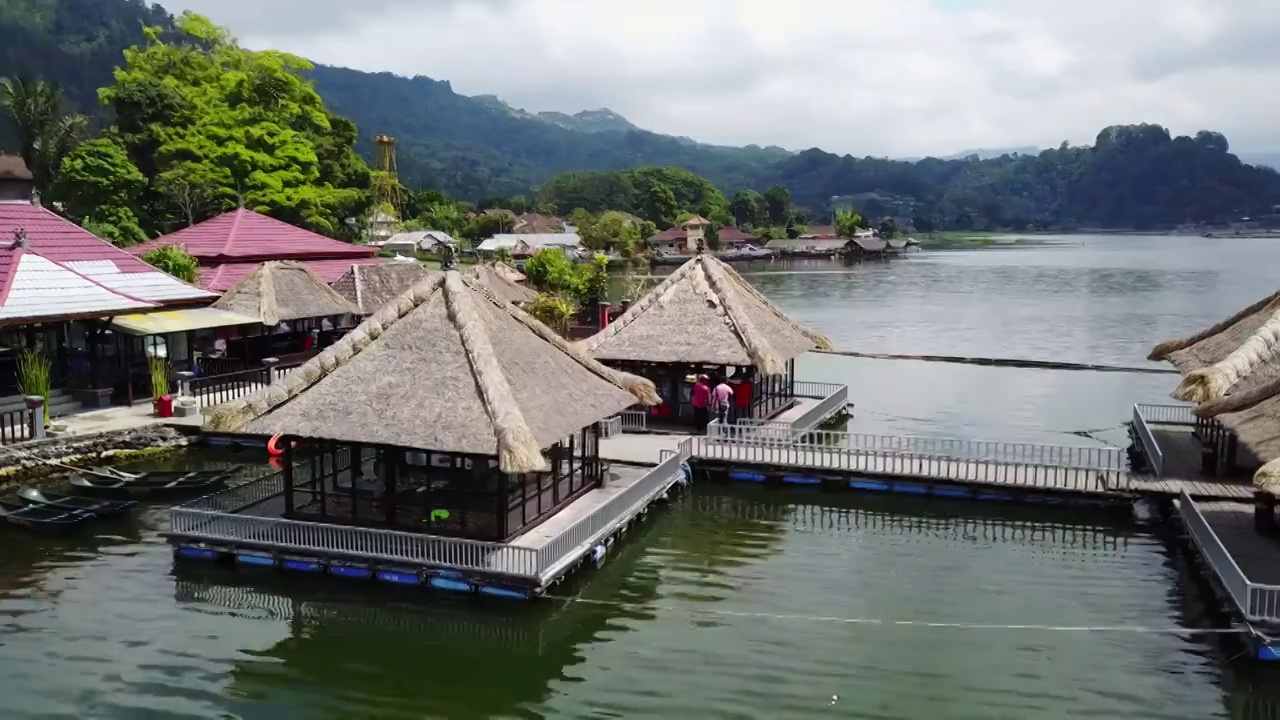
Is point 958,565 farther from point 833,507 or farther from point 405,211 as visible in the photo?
point 405,211

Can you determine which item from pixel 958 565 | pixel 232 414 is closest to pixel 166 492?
pixel 232 414

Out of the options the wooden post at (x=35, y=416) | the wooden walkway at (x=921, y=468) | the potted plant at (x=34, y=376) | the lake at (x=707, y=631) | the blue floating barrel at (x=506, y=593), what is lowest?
the lake at (x=707, y=631)

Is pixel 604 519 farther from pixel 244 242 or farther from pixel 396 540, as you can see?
pixel 244 242

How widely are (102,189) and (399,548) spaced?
39050mm

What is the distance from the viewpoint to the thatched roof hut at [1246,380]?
56.6 ft

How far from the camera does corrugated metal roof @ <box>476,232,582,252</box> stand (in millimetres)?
118688

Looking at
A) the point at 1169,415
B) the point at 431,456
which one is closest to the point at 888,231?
the point at 1169,415

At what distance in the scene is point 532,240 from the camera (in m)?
125

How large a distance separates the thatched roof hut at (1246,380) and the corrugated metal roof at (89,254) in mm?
27649

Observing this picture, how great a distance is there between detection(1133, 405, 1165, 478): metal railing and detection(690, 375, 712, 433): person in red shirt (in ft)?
34.6

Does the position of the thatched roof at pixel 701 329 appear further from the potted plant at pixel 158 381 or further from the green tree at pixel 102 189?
the green tree at pixel 102 189

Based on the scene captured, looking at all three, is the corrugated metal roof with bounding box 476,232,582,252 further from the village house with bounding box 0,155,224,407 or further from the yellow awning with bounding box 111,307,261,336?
the village house with bounding box 0,155,224,407

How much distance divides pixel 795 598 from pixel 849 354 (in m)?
28.6

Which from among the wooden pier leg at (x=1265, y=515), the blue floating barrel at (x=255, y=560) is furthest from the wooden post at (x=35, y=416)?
the wooden pier leg at (x=1265, y=515)
